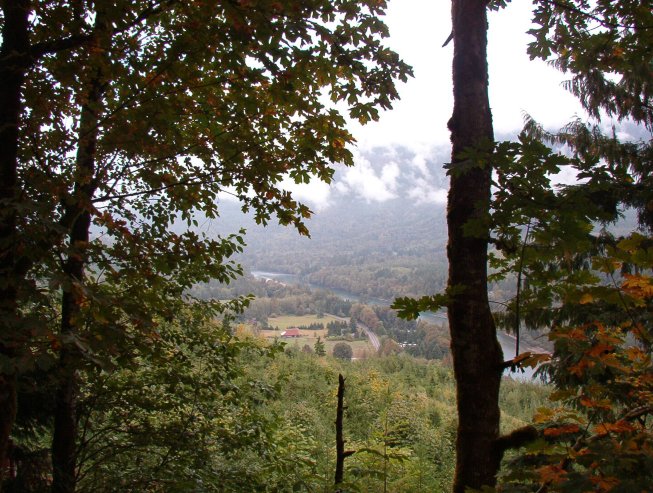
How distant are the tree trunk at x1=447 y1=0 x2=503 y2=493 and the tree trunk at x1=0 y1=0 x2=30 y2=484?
76.3 inches

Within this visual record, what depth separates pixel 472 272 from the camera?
1866 millimetres

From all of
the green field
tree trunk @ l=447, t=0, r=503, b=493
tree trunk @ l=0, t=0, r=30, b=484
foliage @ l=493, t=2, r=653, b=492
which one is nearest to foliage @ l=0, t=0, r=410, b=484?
tree trunk @ l=0, t=0, r=30, b=484

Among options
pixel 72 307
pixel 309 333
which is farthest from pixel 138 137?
pixel 309 333

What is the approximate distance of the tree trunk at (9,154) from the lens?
1.63 metres

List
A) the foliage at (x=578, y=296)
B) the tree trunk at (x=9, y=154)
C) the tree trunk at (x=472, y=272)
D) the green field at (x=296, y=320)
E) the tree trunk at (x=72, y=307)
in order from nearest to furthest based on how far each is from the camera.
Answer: the foliage at (x=578, y=296) → the tree trunk at (x=9, y=154) → the tree trunk at (x=472, y=272) → the tree trunk at (x=72, y=307) → the green field at (x=296, y=320)

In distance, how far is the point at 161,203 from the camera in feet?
10.7

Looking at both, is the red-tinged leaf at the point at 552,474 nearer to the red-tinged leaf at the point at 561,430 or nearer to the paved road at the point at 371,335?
the red-tinged leaf at the point at 561,430

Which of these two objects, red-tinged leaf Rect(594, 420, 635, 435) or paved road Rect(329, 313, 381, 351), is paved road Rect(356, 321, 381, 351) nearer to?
paved road Rect(329, 313, 381, 351)

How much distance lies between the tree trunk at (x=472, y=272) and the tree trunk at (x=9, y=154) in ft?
6.36

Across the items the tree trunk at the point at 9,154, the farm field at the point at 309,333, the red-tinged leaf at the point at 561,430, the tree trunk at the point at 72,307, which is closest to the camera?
the red-tinged leaf at the point at 561,430

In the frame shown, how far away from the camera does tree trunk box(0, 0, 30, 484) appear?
163 centimetres

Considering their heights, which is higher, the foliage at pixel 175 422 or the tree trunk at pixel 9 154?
the tree trunk at pixel 9 154

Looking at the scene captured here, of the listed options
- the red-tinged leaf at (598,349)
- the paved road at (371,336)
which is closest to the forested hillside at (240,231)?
the red-tinged leaf at (598,349)

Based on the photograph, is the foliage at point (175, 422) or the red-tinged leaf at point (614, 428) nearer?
the red-tinged leaf at point (614, 428)
